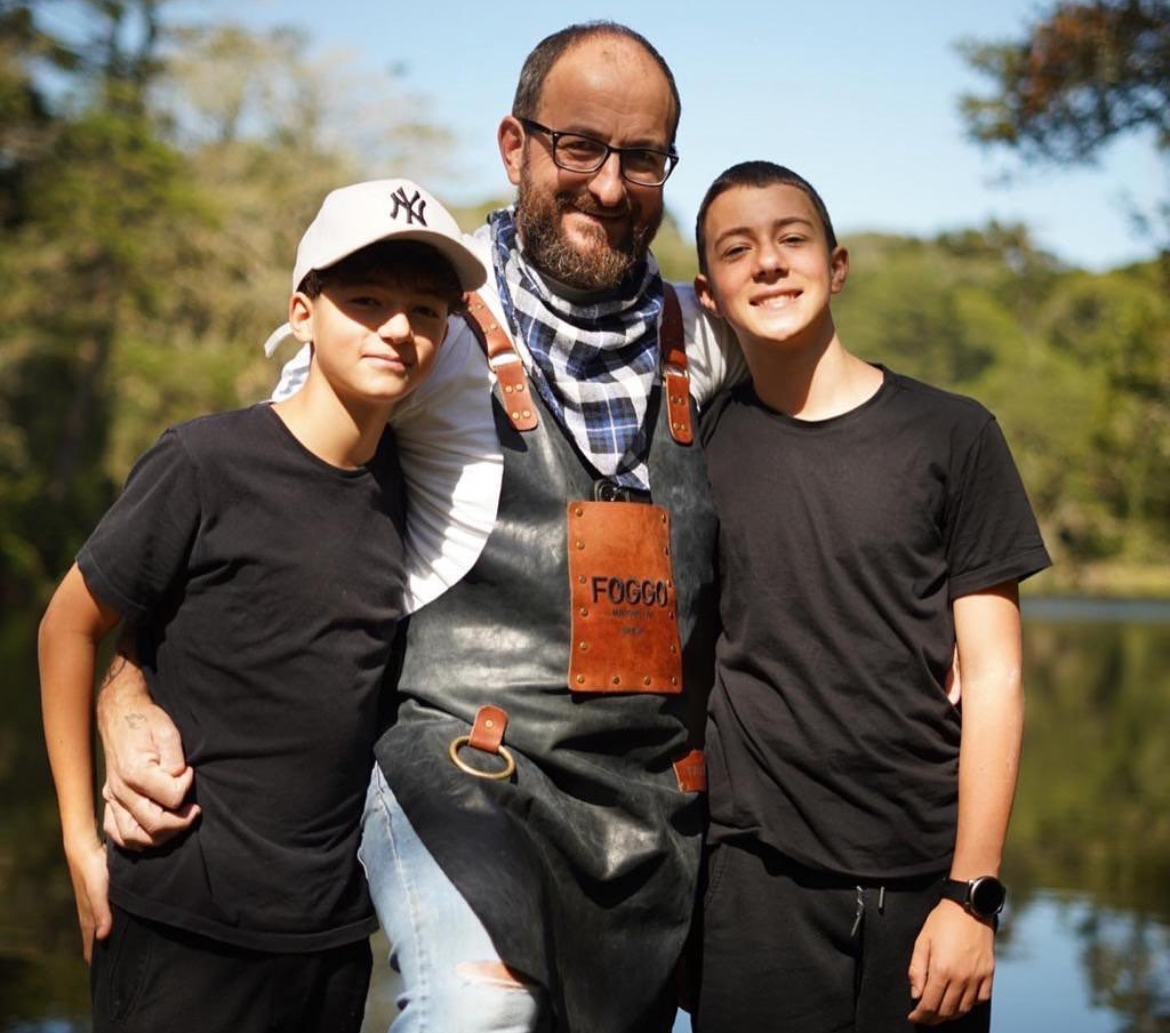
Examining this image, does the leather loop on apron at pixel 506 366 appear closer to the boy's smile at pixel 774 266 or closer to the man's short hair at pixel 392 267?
the man's short hair at pixel 392 267

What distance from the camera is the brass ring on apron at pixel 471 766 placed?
2451 mm

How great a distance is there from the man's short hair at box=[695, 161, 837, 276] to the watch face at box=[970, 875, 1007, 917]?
111 centimetres

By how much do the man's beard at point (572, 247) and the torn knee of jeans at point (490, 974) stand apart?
1149mm

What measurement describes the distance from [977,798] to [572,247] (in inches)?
44.6

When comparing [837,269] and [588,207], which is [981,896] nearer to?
[837,269]

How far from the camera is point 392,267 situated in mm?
2471

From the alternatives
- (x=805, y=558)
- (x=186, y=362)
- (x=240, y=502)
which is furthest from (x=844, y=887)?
(x=186, y=362)

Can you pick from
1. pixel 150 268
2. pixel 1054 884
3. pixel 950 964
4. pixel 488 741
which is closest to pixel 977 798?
pixel 950 964

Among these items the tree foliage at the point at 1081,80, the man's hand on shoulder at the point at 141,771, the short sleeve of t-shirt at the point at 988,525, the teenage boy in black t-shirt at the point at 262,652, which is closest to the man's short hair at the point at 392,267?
the teenage boy in black t-shirt at the point at 262,652

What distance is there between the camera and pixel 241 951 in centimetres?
243

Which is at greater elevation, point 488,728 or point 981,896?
point 488,728

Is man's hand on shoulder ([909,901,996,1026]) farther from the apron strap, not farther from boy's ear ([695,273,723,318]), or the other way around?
boy's ear ([695,273,723,318])

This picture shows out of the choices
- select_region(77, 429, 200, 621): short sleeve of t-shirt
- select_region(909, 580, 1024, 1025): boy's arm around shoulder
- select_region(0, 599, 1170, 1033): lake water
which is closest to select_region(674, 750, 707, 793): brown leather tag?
select_region(909, 580, 1024, 1025): boy's arm around shoulder

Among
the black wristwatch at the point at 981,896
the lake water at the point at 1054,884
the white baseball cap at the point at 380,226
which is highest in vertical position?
the white baseball cap at the point at 380,226
